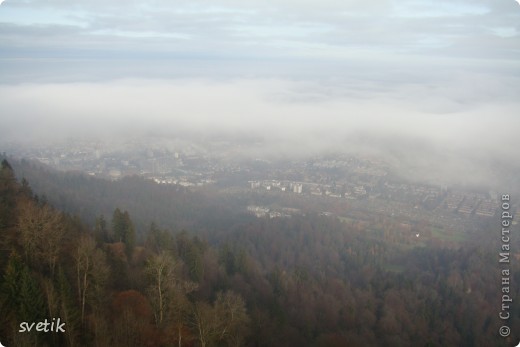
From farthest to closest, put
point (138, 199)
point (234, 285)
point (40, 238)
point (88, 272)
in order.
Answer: point (138, 199), point (234, 285), point (40, 238), point (88, 272)

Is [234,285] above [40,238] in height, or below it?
below

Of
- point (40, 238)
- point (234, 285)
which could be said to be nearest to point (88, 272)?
point (40, 238)

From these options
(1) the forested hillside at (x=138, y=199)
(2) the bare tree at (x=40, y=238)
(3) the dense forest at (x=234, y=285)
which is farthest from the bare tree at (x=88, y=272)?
(1) the forested hillside at (x=138, y=199)

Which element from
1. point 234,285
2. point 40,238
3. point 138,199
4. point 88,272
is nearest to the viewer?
point 88,272

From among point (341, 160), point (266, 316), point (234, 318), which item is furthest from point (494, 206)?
point (341, 160)

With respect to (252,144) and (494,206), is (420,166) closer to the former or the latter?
(494,206)

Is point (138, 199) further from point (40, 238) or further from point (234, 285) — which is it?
point (40, 238)

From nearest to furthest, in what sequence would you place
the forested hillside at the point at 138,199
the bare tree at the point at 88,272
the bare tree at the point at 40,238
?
the bare tree at the point at 88,272
the bare tree at the point at 40,238
the forested hillside at the point at 138,199

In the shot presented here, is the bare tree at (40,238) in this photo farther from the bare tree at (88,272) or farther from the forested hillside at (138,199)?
the forested hillside at (138,199)

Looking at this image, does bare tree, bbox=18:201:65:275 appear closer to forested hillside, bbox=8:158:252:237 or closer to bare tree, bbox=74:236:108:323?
bare tree, bbox=74:236:108:323
